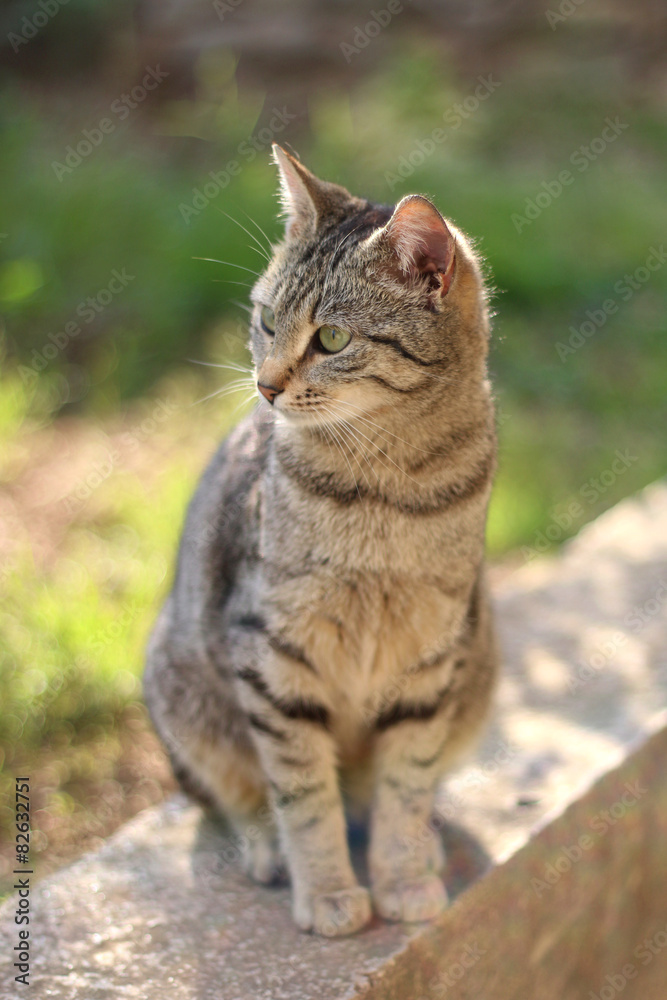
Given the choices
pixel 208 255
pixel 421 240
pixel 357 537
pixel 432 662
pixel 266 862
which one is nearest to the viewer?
pixel 421 240

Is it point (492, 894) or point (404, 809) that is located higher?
point (404, 809)

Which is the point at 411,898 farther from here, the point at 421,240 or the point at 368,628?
the point at 421,240

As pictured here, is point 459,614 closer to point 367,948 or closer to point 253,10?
point 367,948

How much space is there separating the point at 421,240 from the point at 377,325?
0.60ft

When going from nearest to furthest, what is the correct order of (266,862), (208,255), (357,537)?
1. (357,537)
2. (266,862)
3. (208,255)

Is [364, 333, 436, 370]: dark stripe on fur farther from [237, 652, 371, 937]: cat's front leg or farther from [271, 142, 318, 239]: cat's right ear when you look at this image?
[237, 652, 371, 937]: cat's front leg

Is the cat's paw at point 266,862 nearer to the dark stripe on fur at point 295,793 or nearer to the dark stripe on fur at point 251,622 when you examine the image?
the dark stripe on fur at point 295,793

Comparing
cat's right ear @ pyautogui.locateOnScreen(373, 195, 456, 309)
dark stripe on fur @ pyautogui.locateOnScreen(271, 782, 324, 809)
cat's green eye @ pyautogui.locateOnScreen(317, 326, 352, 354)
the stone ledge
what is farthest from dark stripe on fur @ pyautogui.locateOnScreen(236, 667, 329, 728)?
cat's right ear @ pyautogui.locateOnScreen(373, 195, 456, 309)

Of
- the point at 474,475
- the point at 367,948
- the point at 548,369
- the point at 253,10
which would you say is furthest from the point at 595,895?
the point at 253,10

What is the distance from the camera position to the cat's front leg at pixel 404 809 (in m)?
2.07

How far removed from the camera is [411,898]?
2.04m

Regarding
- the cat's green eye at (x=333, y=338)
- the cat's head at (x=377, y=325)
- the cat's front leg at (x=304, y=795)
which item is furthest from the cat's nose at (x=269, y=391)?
the cat's front leg at (x=304, y=795)

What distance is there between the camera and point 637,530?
3666 millimetres

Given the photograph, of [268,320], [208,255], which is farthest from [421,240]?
[208,255]
